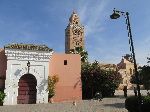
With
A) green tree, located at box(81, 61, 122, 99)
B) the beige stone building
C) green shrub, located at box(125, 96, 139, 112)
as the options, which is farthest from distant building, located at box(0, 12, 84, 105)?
the beige stone building

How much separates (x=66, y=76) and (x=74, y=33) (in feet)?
163

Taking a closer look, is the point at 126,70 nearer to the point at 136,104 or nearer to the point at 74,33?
the point at 74,33

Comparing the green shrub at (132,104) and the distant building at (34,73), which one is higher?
the distant building at (34,73)

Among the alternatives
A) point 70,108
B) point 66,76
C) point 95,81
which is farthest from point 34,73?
point 95,81

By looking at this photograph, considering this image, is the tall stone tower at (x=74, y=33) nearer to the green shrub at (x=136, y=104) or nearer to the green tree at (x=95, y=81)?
the green tree at (x=95, y=81)

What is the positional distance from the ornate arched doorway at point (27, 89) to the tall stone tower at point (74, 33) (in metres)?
49.2

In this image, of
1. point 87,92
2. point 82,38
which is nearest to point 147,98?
point 87,92

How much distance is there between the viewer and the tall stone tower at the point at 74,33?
76.9m

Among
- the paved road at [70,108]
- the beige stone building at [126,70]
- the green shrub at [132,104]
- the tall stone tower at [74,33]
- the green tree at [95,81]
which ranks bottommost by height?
the paved road at [70,108]

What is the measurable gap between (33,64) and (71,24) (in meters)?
52.4

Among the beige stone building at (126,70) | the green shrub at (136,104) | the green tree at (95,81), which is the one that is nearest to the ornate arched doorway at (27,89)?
the green tree at (95,81)

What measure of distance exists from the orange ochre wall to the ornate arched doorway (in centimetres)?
219

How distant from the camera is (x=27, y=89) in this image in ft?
87.5

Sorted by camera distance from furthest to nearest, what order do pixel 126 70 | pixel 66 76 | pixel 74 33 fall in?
pixel 74 33 < pixel 126 70 < pixel 66 76
